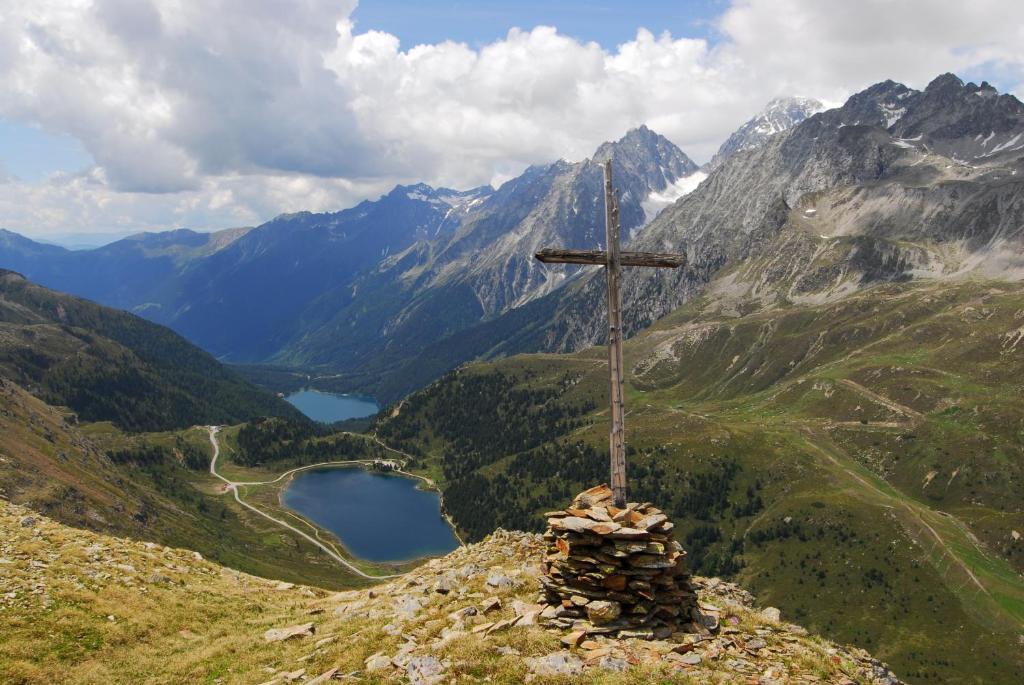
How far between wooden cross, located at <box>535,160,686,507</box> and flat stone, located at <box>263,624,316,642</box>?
1322 cm

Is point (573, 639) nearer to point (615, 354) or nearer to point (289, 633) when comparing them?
point (615, 354)

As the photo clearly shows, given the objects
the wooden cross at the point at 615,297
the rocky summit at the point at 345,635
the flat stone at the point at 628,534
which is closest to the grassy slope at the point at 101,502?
the rocky summit at the point at 345,635

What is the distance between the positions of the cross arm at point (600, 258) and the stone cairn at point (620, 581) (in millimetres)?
9338

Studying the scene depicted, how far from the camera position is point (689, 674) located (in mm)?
18453

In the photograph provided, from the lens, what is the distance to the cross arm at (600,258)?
80.4 feet

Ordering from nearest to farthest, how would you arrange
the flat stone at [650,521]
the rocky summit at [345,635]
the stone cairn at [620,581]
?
the rocky summit at [345,635]
the stone cairn at [620,581]
the flat stone at [650,521]

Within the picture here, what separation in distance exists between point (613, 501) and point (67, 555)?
26.1 meters

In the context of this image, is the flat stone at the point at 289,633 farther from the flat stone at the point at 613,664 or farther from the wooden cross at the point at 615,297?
the wooden cross at the point at 615,297

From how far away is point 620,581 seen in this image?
69.1 ft

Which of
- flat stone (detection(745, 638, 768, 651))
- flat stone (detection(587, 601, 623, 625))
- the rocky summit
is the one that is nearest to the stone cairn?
flat stone (detection(587, 601, 623, 625))

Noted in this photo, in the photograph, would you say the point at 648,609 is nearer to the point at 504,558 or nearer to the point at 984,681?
the point at 504,558

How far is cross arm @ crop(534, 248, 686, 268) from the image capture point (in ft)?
80.4

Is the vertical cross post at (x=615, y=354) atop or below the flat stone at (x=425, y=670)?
atop

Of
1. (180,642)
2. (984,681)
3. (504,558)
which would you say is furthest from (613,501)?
(984,681)
